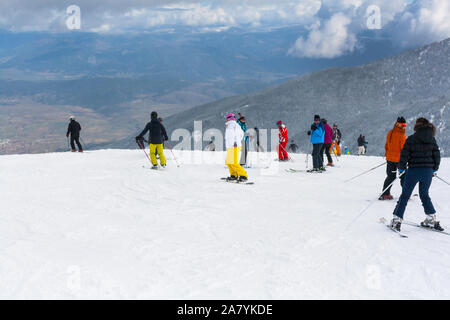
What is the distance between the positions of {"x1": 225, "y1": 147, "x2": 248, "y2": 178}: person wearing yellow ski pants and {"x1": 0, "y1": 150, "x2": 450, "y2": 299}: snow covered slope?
23.3 inches

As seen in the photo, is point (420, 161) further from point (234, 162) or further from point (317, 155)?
point (317, 155)

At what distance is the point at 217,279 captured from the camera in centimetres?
461

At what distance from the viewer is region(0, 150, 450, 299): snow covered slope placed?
441cm

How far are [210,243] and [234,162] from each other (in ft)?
17.6

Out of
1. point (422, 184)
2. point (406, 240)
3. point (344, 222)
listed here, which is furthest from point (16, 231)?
point (422, 184)

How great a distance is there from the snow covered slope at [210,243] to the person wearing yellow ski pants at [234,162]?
0.59m

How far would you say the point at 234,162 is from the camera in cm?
1112

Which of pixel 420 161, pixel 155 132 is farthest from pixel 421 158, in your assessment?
pixel 155 132

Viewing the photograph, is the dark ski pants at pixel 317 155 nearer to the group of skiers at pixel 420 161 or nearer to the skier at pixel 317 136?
the skier at pixel 317 136

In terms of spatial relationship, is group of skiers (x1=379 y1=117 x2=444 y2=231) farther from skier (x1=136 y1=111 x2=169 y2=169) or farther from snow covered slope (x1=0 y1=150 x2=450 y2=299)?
skier (x1=136 y1=111 x2=169 y2=169)

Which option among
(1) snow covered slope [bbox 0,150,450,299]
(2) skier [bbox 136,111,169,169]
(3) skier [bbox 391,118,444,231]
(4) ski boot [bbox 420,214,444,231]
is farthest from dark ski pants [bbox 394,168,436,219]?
→ (2) skier [bbox 136,111,169,169]

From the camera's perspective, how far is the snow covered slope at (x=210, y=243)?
441 centimetres
